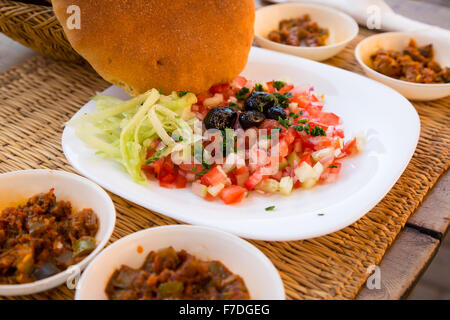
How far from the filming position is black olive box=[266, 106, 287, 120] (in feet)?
8.82

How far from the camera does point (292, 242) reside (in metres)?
2.27

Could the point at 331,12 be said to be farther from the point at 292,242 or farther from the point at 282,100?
the point at 292,242

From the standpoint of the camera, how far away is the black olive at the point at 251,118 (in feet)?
8.57

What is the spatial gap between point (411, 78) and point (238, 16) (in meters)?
1.41

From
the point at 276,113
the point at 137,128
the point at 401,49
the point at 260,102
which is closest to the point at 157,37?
the point at 137,128

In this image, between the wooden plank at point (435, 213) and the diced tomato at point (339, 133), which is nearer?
the wooden plank at point (435, 213)

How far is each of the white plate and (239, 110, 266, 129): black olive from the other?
43cm

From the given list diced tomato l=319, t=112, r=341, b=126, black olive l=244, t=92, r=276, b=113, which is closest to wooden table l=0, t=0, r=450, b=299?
diced tomato l=319, t=112, r=341, b=126

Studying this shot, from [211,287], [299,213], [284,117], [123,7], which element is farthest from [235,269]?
[123,7]

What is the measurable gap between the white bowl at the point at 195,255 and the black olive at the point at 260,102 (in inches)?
40.7

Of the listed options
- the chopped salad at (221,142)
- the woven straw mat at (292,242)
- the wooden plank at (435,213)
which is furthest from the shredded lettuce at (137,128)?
the wooden plank at (435,213)

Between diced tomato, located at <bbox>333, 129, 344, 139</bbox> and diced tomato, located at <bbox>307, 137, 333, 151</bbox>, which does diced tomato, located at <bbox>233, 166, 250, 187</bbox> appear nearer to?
diced tomato, located at <bbox>307, 137, 333, 151</bbox>

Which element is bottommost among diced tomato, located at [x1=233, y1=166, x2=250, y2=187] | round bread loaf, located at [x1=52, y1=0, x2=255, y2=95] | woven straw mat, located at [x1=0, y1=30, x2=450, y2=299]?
woven straw mat, located at [x1=0, y1=30, x2=450, y2=299]

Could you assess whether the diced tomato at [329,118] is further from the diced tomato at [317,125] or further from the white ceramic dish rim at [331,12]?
the white ceramic dish rim at [331,12]
